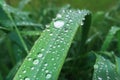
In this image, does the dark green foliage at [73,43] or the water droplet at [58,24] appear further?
the dark green foliage at [73,43]

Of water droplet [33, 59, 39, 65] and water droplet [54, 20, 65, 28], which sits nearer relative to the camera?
water droplet [33, 59, 39, 65]

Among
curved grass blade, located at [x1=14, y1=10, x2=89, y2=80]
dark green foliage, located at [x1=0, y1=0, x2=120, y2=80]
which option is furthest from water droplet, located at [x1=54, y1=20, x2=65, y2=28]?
dark green foliage, located at [x1=0, y1=0, x2=120, y2=80]

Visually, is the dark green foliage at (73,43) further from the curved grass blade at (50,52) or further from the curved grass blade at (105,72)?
the curved grass blade at (50,52)

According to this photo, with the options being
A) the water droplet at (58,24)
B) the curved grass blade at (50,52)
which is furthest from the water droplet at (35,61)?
the water droplet at (58,24)

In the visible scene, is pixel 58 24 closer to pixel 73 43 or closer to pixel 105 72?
pixel 105 72

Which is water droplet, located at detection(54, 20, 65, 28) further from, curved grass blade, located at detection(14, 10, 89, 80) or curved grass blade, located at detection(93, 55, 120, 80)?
curved grass blade, located at detection(93, 55, 120, 80)

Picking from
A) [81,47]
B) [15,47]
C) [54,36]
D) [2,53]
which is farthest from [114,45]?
[54,36]

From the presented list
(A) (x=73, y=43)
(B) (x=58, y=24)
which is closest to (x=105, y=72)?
(B) (x=58, y=24)

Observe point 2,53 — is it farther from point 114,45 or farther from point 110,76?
point 110,76
